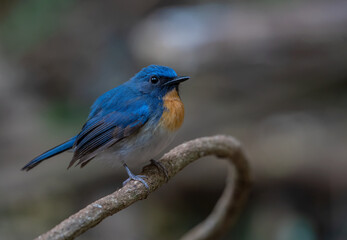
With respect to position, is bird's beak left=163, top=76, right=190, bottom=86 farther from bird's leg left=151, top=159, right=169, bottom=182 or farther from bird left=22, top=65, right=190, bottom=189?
bird's leg left=151, top=159, right=169, bottom=182

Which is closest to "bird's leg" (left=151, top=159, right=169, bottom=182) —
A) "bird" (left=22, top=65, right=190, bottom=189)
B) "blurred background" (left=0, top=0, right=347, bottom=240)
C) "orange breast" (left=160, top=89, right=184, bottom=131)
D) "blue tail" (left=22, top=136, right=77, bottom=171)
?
"bird" (left=22, top=65, right=190, bottom=189)

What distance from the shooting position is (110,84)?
7.19 metres

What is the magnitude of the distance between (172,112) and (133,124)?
25 centimetres

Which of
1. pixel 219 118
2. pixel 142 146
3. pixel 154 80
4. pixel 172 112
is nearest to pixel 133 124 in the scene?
pixel 142 146

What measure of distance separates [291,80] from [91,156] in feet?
10.9

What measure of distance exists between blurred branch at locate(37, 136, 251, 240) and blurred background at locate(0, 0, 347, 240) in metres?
1.57

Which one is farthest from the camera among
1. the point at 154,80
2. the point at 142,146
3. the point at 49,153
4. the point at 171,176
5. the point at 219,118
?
the point at 219,118

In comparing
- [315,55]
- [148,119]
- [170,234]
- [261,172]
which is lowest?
[170,234]

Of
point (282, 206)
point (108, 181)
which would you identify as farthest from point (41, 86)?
point (282, 206)

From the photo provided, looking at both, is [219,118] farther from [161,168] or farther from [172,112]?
[161,168]

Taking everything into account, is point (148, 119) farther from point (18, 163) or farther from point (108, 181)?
point (18, 163)

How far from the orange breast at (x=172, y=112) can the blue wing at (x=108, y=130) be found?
113 mm

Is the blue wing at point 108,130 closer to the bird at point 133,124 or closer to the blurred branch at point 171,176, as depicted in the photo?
the bird at point 133,124

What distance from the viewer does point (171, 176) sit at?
259 cm
